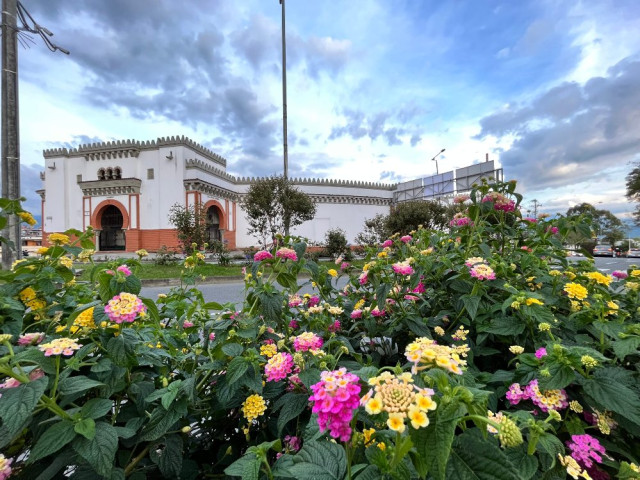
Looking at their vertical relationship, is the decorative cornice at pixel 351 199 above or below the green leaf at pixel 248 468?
above

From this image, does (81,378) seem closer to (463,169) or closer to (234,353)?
(234,353)

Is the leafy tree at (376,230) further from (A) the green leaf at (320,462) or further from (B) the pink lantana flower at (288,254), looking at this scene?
(A) the green leaf at (320,462)

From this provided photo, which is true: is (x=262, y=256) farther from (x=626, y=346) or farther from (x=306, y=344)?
(x=626, y=346)

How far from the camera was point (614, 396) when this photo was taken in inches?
32.4

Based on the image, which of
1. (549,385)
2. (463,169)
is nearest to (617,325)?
(549,385)

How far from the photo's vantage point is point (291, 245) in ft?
4.99

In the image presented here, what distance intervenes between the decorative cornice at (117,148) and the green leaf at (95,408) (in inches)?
861

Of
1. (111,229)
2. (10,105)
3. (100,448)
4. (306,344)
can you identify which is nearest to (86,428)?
(100,448)

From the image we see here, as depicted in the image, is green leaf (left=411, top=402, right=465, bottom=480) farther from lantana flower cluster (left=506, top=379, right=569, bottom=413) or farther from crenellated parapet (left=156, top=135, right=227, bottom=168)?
crenellated parapet (left=156, top=135, right=227, bottom=168)

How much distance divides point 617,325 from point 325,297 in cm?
118

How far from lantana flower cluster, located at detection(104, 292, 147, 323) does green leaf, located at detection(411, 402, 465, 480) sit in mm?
757

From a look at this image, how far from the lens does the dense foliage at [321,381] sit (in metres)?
0.56

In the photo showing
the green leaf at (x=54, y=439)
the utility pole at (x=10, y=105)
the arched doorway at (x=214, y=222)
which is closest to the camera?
the green leaf at (x=54, y=439)

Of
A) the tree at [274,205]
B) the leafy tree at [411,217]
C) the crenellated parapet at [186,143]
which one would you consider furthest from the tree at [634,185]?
the crenellated parapet at [186,143]
